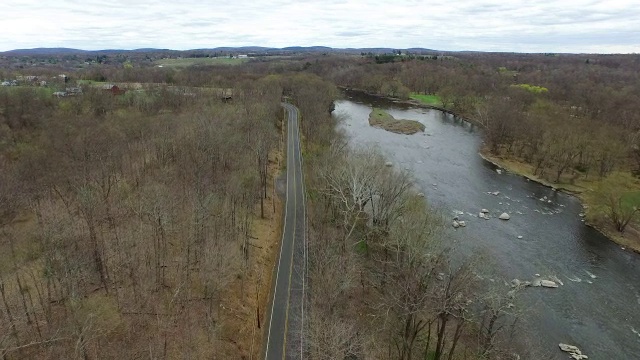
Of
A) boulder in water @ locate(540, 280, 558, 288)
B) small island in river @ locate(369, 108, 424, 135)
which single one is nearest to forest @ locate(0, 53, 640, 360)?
boulder in water @ locate(540, 280, 558, 288)

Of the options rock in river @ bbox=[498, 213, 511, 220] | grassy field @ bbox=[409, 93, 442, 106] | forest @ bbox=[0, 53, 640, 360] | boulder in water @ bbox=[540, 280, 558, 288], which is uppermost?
grassy field @ bbox=[409, 93, 442, 106]

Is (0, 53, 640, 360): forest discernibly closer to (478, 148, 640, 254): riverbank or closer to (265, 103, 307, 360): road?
(478, 148, 640, 254): riverbank

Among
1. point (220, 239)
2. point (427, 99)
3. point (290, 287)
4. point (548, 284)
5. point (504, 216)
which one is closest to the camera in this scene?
point (290, 287)

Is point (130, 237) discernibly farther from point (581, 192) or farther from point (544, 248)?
point (581, 192)

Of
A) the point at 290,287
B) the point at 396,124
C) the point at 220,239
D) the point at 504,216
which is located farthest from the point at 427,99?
the point at 290,287

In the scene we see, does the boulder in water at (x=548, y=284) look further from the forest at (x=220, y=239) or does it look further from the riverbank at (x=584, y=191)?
the riverbank at (x=584, y=191)
